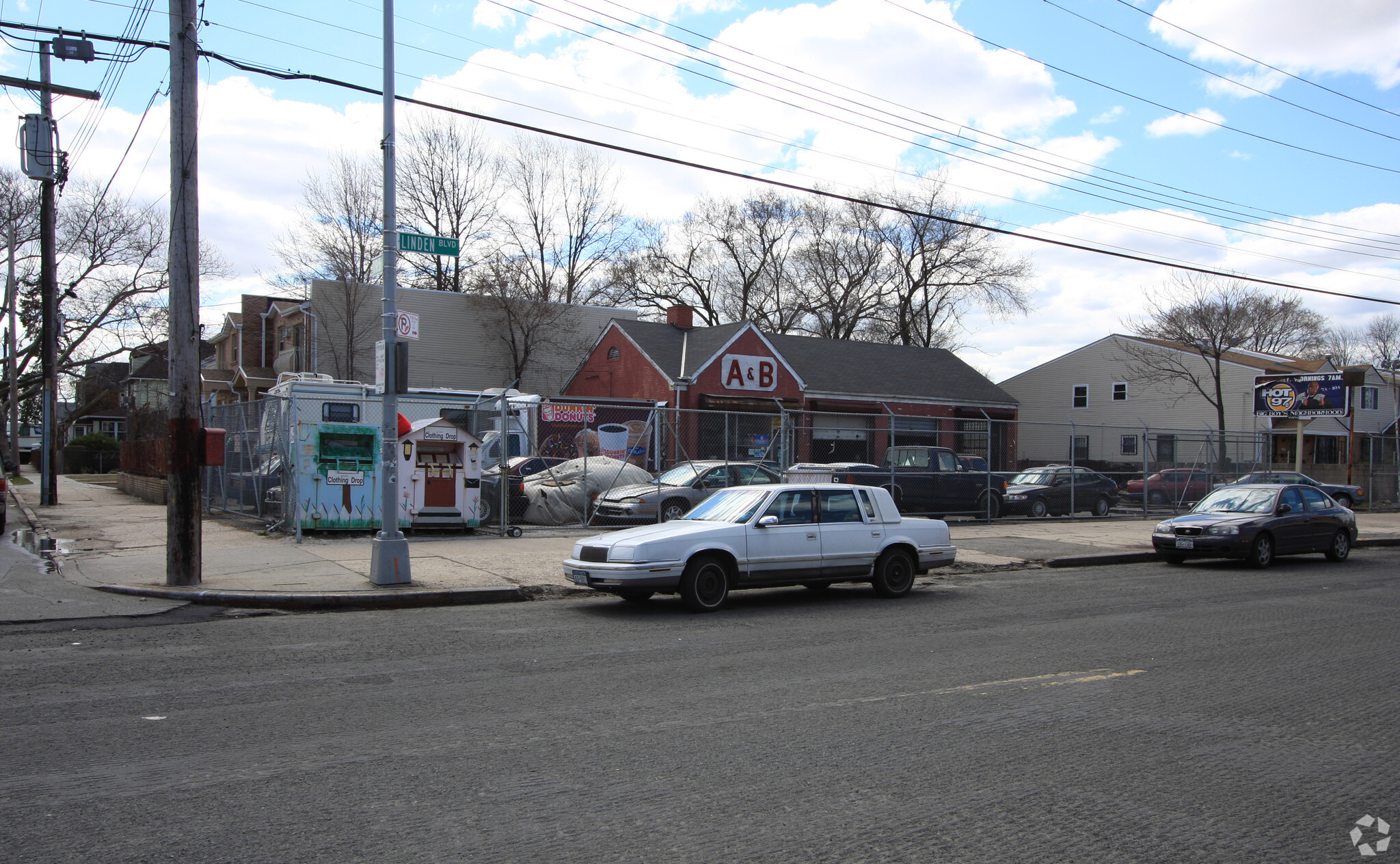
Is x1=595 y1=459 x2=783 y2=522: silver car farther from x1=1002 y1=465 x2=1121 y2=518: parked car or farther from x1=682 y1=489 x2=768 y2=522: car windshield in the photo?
x1=1002 y1=465 x2=1121 y2=518: parked car

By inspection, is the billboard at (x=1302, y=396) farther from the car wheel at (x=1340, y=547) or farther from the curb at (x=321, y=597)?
the curb at (x=321, y=597)

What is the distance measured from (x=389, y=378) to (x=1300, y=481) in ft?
81.6

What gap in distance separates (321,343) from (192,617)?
31.3m

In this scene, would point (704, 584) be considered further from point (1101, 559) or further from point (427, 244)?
point (1101, 559)

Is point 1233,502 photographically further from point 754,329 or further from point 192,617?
point 754,329

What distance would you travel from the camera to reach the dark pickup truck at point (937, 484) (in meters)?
22.4

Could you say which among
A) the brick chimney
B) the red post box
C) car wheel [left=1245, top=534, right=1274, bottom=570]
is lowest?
car wheel [left=1245, top=534, right=1274, bottom=570]

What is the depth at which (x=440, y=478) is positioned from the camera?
17.3 metres

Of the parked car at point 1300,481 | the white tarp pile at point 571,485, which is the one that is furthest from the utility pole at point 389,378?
the parked car at point 1300,481

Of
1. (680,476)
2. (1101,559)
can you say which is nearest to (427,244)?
(680,476)

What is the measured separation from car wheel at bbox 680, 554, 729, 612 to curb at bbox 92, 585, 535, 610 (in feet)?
7.84

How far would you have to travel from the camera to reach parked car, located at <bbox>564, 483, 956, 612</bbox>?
34.9 feet

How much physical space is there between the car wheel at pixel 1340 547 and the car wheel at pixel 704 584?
41.2 feet

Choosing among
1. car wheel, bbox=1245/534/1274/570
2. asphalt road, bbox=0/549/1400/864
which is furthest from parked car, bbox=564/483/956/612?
car wheel, bbox=1245/534/1274/570
